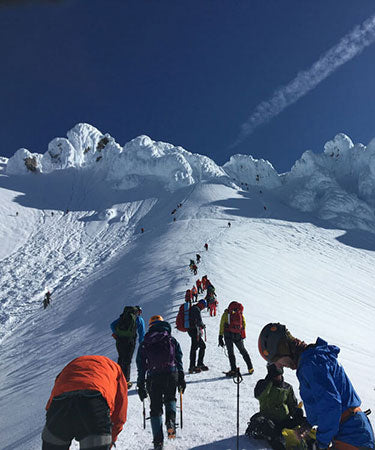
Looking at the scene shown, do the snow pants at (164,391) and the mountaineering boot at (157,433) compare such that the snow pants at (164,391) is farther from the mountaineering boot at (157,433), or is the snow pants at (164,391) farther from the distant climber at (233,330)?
the distant climber at (233,330)

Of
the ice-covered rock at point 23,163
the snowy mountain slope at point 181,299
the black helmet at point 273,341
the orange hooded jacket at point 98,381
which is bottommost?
the snowy mountain slope at point 181,299

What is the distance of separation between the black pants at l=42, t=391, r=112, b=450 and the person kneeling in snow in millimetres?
2361

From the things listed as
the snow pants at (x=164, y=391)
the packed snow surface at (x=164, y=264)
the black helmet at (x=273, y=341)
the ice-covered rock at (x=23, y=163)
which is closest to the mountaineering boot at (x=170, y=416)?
the snow pants at (x=164, y=391)

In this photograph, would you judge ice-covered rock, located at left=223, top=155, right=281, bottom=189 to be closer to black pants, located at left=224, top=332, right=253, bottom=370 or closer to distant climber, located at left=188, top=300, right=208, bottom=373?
distant climber, located at left=188, top=300, right=208, bottom=373

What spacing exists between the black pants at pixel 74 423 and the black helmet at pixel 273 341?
177 cm

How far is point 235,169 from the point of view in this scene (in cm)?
12212

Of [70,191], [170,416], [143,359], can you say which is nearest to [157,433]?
[170,416]

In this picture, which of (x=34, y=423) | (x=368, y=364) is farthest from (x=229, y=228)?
(x=34, y=423)

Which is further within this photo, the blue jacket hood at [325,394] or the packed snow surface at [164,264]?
the packed snow surface at [164,264]

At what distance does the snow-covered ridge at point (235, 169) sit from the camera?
7969 cm

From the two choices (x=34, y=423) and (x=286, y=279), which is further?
(x=286, y=279)

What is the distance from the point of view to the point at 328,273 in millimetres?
28547

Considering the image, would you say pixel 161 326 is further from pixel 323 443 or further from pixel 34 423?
pixel 34 423

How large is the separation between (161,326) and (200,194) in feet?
214
